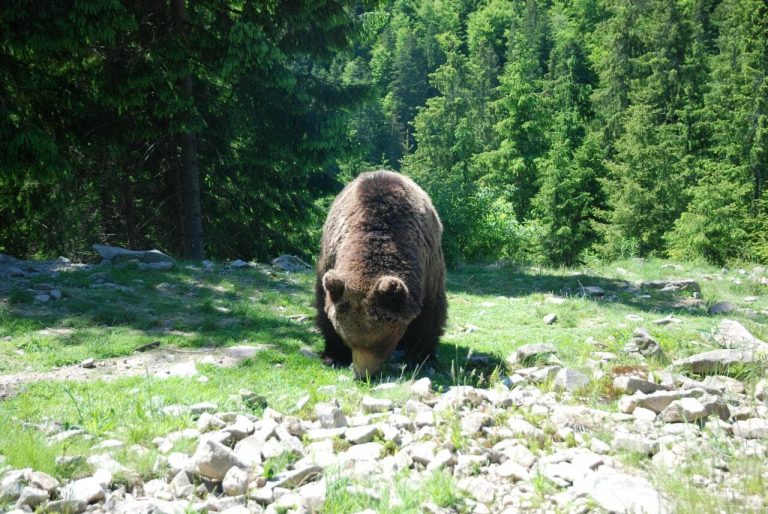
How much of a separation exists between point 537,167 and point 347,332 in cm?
4510

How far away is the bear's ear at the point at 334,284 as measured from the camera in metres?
6.34

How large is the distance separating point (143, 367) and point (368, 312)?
2.81m

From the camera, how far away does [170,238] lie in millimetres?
17750

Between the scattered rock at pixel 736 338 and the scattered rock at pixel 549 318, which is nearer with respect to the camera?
the scattered rock at pixel 736 338

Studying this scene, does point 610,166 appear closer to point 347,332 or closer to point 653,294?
point 653,294

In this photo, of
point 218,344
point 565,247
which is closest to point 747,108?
point 565,247

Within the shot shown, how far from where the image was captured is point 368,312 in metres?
6.40

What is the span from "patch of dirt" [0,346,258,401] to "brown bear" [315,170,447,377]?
1.31m

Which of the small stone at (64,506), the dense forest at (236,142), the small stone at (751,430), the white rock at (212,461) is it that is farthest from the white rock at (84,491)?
the dense forest at (236,142)

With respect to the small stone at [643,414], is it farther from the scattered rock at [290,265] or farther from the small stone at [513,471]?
the scattered rock at [290,265]

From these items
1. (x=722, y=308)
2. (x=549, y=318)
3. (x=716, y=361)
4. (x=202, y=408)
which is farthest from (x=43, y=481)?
(x=722, y=308)

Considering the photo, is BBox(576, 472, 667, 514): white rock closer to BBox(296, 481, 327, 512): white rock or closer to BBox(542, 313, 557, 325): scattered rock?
BBox(296, 481, 327, 512): white rock

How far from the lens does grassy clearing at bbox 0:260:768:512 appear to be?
5.06 metres

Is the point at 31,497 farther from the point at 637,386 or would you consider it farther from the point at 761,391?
the point at 761,391
